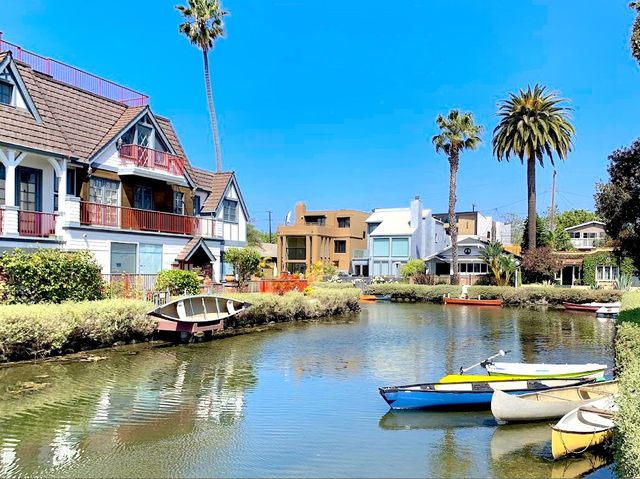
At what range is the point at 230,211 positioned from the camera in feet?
135

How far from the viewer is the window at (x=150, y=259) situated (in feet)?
101

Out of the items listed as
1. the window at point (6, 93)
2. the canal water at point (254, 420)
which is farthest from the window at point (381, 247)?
the window at point (6, 93)

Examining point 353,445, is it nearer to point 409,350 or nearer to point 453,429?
point 453,429

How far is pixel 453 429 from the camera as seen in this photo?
1330cm

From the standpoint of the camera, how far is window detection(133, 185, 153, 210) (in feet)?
105

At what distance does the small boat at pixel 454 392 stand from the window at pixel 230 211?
90.8 ft

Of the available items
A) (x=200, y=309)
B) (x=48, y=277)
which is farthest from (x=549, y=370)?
(x=48, y=277)

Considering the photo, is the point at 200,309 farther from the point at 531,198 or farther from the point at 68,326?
the point at 531,198

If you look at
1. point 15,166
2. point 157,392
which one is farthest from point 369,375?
point 15,166

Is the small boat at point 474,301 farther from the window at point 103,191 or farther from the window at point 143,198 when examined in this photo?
the window at point 103,191

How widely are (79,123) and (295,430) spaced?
23197 millimetres

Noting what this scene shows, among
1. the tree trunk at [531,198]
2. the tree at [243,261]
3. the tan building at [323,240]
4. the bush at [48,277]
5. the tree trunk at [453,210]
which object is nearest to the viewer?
the bush at [48,277]

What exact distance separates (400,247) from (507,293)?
2375 centimetres

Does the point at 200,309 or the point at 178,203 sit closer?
the point at 200,309
